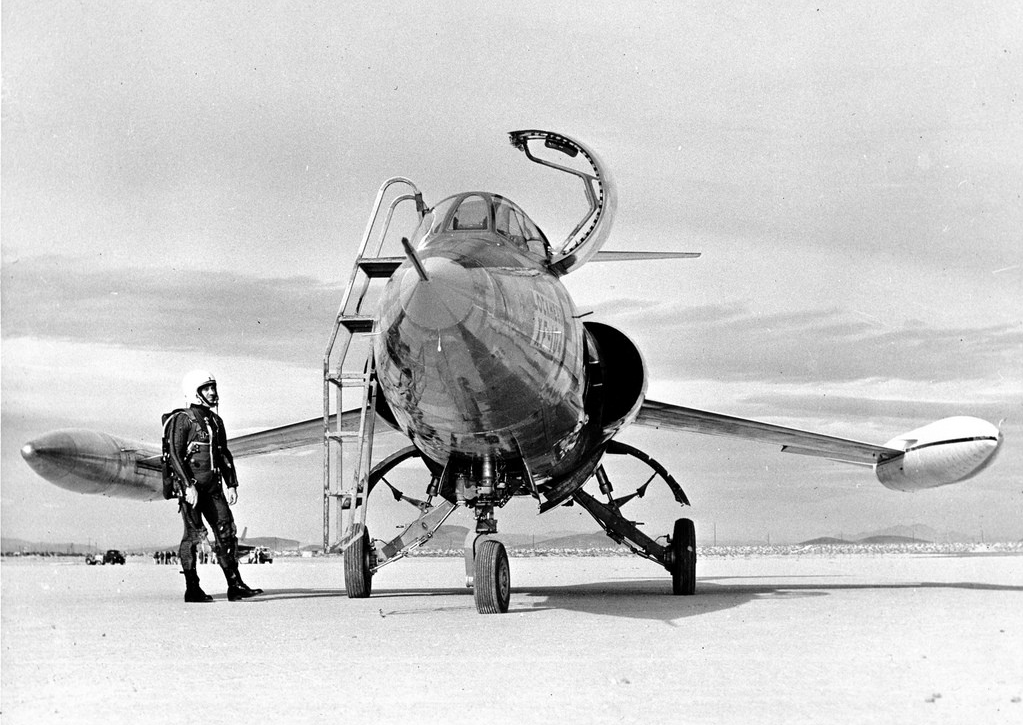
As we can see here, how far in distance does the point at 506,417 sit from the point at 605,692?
144 inches

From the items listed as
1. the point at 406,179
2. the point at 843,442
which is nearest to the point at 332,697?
the point at 406,179

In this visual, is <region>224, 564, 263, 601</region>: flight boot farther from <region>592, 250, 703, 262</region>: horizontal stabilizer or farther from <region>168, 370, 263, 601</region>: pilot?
<region>592, 250, 703, 262</region>: horizontal stabilizer

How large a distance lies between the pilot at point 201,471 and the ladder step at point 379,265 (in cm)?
212

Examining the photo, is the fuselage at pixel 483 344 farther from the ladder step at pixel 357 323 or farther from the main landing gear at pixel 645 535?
the main landing gear at pixel 645 535

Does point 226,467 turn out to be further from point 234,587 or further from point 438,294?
point 438,294

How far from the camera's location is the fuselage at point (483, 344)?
6844mm

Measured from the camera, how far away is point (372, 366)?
317 inches

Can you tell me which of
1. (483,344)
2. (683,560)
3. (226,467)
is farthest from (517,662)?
(683,560)

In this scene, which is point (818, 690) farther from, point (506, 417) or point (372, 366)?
point (372, 366)

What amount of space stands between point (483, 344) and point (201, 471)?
400cm

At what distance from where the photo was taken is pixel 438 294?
21.8 ft

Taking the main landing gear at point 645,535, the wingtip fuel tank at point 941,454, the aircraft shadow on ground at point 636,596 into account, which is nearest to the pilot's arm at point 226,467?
the aircraft shadow on ground at point 636,596

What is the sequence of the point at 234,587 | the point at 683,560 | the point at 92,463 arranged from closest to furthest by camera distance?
the point at 234,587 < the point at 683,560 < the point at 92,463

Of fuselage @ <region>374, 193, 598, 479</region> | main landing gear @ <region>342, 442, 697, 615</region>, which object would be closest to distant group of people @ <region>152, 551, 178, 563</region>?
main landing gear @ <region>342, 442, 697, 615</region>
